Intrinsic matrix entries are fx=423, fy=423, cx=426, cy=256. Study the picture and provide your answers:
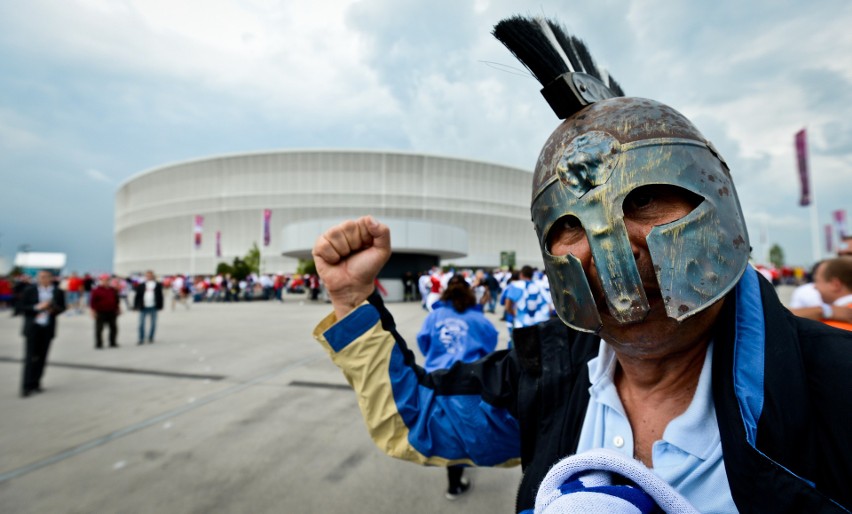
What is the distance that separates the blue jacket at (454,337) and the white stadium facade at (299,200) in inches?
2084

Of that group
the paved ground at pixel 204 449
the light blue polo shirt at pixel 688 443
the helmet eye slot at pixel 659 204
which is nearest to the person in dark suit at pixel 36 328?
the paved ground at pixel 204 449

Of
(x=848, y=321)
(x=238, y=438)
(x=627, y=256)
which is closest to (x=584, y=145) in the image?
(x=627, y=256)

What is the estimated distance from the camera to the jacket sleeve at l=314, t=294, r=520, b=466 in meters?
A: 1.38

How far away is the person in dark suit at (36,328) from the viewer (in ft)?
Result: 18.4

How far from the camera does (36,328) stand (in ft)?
19.1

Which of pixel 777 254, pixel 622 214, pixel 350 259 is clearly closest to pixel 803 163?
pixel 622 214

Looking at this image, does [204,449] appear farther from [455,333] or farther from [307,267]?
[307,267]

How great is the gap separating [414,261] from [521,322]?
21.1 metres

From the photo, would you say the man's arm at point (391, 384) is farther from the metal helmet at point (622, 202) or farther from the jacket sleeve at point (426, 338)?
the jacket sleeve at point (426, 338)

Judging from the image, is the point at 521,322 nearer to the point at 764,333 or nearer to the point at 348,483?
the point at 348,483

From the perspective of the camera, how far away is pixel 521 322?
6688 mm

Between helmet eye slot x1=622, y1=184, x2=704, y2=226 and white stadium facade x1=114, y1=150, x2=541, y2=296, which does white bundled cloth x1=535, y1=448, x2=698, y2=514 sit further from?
white stadium facade x1=114, y1=150, x2=541, y2=296

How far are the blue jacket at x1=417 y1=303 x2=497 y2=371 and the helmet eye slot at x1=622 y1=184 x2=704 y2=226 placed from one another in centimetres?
281

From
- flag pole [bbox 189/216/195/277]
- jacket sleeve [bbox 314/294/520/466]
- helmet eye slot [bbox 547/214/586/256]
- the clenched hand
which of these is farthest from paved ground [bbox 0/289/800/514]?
flag pole [bbox 189/216/195/277]
